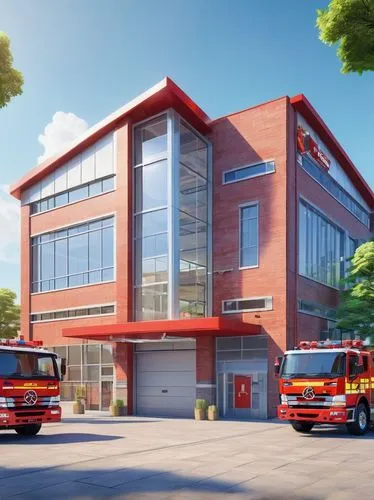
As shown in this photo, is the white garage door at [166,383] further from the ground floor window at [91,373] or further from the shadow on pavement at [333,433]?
the shadow on pavement at [333,433]

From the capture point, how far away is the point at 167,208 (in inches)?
1145

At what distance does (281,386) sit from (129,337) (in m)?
12.1

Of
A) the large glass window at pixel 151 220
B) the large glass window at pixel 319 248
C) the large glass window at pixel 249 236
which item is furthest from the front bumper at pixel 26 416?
the large glass window at pixel 319 248

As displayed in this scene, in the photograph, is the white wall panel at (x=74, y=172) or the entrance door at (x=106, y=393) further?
the white wall panel at (x=74, y=172)

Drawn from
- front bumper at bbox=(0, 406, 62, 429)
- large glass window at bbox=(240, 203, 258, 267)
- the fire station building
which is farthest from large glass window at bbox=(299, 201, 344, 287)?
front bumper at bbox=(0, 406, 62, 429)

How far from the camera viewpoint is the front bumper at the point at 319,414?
1730 cm

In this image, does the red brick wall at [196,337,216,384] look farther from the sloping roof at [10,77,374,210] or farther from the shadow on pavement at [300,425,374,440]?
the sloping roof at [10,77,374,210]

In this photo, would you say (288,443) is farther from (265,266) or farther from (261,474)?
(265,266)

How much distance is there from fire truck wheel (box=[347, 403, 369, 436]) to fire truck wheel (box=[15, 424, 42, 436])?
30.1 ft

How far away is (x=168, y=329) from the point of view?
25453mm

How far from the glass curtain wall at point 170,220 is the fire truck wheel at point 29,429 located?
35.2ft

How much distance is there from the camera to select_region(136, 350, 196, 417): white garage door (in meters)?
28.8

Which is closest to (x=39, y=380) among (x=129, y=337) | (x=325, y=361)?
(x=325, y=361)

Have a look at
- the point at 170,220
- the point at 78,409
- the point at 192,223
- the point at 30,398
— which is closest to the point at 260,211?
the point at 192,223
